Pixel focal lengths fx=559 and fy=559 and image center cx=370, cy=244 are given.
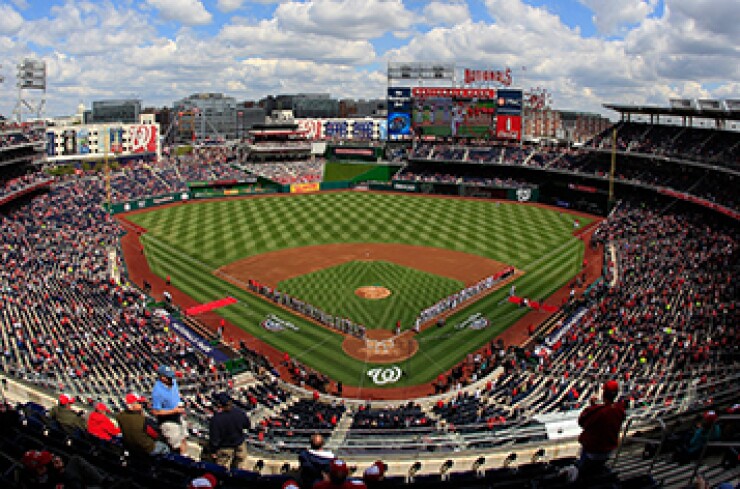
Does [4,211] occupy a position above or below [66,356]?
above

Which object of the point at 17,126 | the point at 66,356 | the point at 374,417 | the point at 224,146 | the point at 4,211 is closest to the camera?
the point at 374,417

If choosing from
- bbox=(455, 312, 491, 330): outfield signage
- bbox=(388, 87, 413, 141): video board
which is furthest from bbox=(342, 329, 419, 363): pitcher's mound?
bbox=(388, 87, 413, 141): video board

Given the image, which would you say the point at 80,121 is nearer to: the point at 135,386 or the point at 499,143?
the point at 499,143

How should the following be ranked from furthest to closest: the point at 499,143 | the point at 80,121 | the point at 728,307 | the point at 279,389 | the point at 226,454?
the point at 80,121 → the point at 499,143 → the point at 728,307 → the point at 279,389 → the point at 226,454

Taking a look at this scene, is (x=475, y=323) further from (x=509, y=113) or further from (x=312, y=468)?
(x=509, y=113)

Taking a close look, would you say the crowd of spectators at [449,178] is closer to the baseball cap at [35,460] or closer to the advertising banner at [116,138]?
the advertising banner at [116,138]

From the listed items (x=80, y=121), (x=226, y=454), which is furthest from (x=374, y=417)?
(x=80, y=121)

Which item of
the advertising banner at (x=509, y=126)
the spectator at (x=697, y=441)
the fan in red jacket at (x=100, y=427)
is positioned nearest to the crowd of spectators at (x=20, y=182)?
the fan in red jacket at (x=100, y=427)

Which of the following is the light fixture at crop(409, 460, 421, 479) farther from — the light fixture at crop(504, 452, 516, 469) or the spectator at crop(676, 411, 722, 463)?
the spectator at crop(676, 411, 722, 463)

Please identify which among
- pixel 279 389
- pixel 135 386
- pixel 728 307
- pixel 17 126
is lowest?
pixel 279 389
